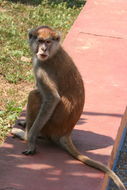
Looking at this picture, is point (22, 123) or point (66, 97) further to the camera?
point (22, 123)

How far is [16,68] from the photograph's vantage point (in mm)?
7355

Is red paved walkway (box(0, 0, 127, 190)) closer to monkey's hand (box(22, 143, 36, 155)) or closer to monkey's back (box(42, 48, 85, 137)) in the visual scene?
monkey's hand (box(22, 143, 36, 155))

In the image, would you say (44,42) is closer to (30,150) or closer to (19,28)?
(30,150)

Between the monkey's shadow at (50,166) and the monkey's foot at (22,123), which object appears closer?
the monkey's shadow at (50,166)

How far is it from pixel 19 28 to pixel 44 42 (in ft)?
12.3

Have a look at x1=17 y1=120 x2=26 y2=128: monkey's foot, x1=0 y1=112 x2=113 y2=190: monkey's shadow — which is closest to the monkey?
x1=0 y1=112 x2=113 y2=190: monkey's shadow

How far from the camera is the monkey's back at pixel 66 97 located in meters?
4.89

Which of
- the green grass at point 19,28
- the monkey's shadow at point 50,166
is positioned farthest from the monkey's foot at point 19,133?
the green grass at point 19,28

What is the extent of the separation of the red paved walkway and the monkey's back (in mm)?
242

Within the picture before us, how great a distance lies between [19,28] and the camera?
855 cm

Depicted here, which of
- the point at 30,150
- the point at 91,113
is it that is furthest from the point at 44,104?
A: the point at 91,113

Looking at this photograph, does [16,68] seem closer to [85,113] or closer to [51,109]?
[85,113]

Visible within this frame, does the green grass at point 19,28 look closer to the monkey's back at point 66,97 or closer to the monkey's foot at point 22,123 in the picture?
the monkey's foot at point 22,123

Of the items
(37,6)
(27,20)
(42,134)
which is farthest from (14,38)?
(42,134)
